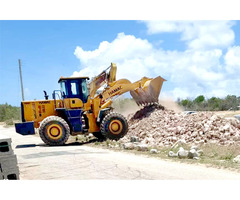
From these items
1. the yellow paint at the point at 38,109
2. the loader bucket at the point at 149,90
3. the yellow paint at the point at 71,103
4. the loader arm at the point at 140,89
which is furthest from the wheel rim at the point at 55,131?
the loader bucket at the point at 149,90

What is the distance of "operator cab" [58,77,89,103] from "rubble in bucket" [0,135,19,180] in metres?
8.81

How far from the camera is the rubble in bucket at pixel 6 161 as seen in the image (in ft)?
23.7

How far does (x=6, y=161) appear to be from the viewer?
286 inches

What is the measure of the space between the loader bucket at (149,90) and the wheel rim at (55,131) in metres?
5.33

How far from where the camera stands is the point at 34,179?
812cm

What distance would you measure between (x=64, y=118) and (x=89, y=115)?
4.07ft

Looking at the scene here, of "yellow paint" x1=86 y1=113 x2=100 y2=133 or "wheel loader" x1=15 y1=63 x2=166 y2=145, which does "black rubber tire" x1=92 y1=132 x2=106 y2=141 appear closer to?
"wheel loader" x1=15 y1=63 x2=166 y2=145

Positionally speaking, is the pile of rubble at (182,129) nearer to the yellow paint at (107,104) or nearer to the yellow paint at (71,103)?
the yellow paint at (107,104)

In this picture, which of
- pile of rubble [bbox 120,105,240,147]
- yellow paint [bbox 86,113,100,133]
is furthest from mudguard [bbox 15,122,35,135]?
pile of rubble [bbox 120,105,240,147]

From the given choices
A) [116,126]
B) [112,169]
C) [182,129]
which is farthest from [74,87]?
[112,169]

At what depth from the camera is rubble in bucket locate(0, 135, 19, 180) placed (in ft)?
23.7

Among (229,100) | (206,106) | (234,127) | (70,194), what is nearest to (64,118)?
(234,127)

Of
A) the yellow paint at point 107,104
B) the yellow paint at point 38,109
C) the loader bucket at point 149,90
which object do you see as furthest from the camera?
the loader bucket at point 149,90

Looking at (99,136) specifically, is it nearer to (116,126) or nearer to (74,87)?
(116,126)
